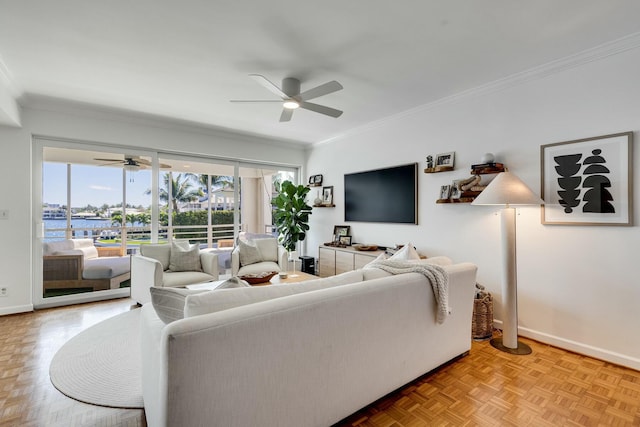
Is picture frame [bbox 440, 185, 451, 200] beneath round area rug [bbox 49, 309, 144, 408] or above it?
above

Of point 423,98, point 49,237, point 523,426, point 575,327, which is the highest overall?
point 423,98

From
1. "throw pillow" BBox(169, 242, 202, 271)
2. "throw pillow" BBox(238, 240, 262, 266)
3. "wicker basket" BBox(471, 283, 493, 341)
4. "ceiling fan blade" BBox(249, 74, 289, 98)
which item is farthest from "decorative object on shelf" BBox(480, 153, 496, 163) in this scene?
"throw pillow" BBox(169, 242, 202, 271)

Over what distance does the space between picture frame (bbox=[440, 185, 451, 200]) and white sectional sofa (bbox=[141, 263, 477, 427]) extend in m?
1.79

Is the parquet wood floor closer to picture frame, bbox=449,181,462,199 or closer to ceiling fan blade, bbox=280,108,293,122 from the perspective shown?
picture frame, bbox=449,181,462,199

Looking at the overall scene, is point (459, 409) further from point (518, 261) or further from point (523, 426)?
point (518, 261)

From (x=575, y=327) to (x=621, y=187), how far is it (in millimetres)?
1219

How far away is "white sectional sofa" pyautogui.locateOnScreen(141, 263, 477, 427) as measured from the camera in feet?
3.64

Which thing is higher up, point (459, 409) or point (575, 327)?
point (575, 327)

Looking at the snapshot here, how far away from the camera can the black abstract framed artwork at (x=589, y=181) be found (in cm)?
231

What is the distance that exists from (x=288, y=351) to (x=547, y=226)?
2671 millimetres

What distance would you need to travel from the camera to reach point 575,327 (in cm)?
255

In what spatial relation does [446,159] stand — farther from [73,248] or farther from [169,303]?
[73,248]

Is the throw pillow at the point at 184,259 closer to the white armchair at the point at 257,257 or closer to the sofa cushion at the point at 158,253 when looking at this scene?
the sofa cushion at the point at 158,253

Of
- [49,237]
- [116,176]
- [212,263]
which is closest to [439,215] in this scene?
[212,263]
